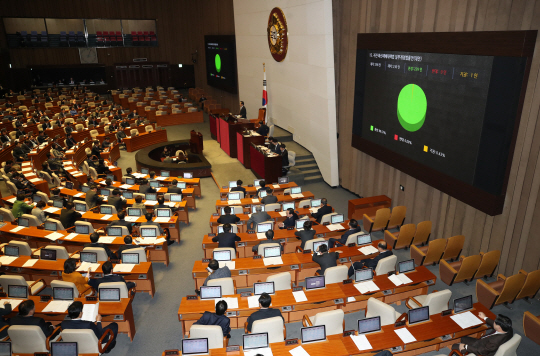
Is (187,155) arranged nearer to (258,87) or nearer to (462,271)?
(258,87)

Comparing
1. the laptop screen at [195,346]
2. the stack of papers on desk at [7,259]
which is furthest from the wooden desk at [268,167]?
the laptop screen at [195,346]

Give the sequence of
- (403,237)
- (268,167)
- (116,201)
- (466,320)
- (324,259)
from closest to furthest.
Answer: (466,320)
(324,259)
(403,237)
(116,201)
(268,167)

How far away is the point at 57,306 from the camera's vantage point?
639 centimetres

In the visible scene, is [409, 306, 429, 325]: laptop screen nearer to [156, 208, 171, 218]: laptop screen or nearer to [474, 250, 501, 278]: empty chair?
[474, 250, 501, 278]: empty chair

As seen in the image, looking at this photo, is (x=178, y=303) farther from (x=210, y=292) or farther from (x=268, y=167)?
(x=268, y=167)

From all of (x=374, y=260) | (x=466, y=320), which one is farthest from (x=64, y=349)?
(x=466, y=320)

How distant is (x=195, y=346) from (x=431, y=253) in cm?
558

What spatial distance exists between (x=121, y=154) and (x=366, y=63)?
39.2 feet

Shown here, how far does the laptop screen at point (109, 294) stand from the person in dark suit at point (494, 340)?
216 inches

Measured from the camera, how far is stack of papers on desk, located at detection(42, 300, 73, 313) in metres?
6.27

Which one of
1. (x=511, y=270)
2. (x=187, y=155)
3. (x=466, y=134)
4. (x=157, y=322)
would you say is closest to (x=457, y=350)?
(x=511, y=270)

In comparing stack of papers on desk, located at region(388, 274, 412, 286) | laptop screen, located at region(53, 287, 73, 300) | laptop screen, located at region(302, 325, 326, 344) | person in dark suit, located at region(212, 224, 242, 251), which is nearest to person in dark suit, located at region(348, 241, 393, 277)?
stack of papers on desk, located at region(388, 274, 412, 286)

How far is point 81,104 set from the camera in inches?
940

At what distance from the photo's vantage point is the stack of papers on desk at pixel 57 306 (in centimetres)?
627
